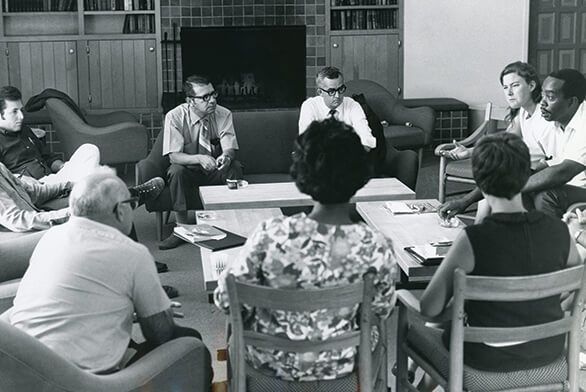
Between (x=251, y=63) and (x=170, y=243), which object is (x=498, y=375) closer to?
(x=170, y=243)

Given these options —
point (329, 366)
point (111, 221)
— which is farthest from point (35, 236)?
point (329, 366)

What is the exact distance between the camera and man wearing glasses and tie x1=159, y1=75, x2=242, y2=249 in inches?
232

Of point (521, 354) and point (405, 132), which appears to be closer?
point (521, 354)

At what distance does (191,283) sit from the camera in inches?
205

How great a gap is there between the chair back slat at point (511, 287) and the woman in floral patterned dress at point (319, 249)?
0.23m

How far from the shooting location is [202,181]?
6039mm

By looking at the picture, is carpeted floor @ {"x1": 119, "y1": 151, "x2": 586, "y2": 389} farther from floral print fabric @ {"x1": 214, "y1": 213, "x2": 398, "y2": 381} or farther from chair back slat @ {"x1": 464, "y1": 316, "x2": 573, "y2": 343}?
floral print fabric @ {"x1": 214, "y1": 213, "x2": 398, "y2": 381}

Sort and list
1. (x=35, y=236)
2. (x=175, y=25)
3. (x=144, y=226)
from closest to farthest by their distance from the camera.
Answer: (x=35, y=236) → (x=144, y=226) → (x=175, y=25)

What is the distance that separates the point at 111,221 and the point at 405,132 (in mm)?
Result: 5386

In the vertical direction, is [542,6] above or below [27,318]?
above

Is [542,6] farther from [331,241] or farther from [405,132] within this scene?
[331,241]

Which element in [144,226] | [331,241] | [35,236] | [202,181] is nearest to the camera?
[331,241]

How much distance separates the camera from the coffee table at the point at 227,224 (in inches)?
143

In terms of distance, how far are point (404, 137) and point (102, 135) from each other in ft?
8.44
